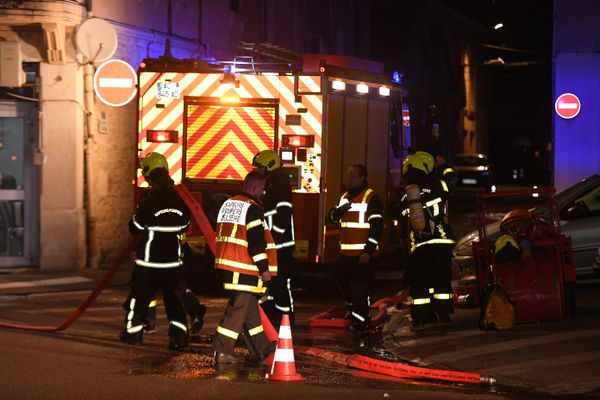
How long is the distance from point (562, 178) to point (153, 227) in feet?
53.3

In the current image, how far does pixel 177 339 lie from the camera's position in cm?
1062

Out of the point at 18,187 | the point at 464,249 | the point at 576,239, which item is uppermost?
the point at 18,187

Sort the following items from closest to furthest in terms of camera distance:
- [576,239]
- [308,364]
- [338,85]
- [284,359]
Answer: [284,359] → [308,364] → [576,239] → [338,85]

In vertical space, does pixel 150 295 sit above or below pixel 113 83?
below

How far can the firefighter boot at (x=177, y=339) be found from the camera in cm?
1061

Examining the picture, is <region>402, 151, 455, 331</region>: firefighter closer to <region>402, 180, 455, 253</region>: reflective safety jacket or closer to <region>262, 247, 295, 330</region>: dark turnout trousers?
<region>402, 180, 455, 253</region>: reflective safety jacket

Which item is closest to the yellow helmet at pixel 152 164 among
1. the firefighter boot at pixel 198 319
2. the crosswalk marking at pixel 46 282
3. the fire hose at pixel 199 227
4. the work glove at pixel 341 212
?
the fire hose at pixel 199 227

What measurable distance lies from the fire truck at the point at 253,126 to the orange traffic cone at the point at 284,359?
5.48 m

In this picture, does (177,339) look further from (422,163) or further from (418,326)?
(422,163)

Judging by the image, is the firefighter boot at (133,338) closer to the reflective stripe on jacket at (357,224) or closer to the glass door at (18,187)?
the reflective stripe on jacket at (357,224)

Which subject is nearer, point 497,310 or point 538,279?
point 497,310

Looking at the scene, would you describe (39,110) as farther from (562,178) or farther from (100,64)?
(562,178)

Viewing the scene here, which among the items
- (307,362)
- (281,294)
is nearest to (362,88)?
(281,294)

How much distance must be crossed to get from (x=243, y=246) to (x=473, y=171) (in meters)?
39.3
